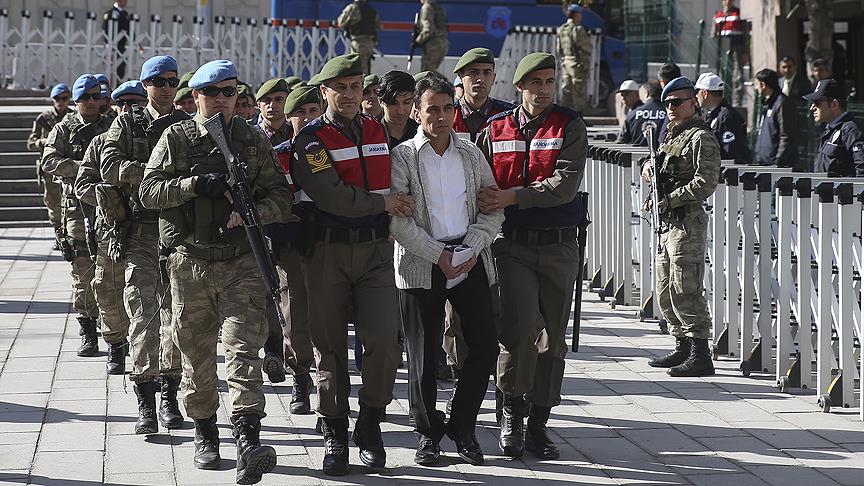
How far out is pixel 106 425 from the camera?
7.54m

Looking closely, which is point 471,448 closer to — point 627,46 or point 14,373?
point 14,373

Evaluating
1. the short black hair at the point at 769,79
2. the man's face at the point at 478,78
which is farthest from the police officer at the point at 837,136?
the man's face at the point at 478,78

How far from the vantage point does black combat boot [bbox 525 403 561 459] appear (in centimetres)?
673

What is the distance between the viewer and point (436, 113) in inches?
255

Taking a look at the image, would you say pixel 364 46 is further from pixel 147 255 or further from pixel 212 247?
pixel 212 247

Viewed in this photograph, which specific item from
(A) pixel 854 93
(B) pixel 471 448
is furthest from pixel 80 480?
(A) pixel 854 93

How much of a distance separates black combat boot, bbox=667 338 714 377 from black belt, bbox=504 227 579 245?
2.43 meters

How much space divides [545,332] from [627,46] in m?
18.2

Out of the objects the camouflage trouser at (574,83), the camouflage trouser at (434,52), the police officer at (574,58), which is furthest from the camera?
the camouflage trouser at (574,83)

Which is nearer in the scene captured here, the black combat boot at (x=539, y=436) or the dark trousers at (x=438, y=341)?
the dark trousers at (x=438, y=341)

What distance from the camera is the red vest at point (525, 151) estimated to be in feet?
22.1

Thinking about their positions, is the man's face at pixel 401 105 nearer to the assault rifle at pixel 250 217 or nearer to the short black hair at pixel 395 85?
the short black hair at pixel 395 85

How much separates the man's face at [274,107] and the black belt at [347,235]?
8.15ft

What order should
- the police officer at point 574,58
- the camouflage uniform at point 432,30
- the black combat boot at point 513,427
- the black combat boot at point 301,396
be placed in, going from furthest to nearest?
the camouflage uniform at point 432,30 → the police officer at point 574,58 → the black combat boot at point 301,396 → the black combat boot at point 513,427
